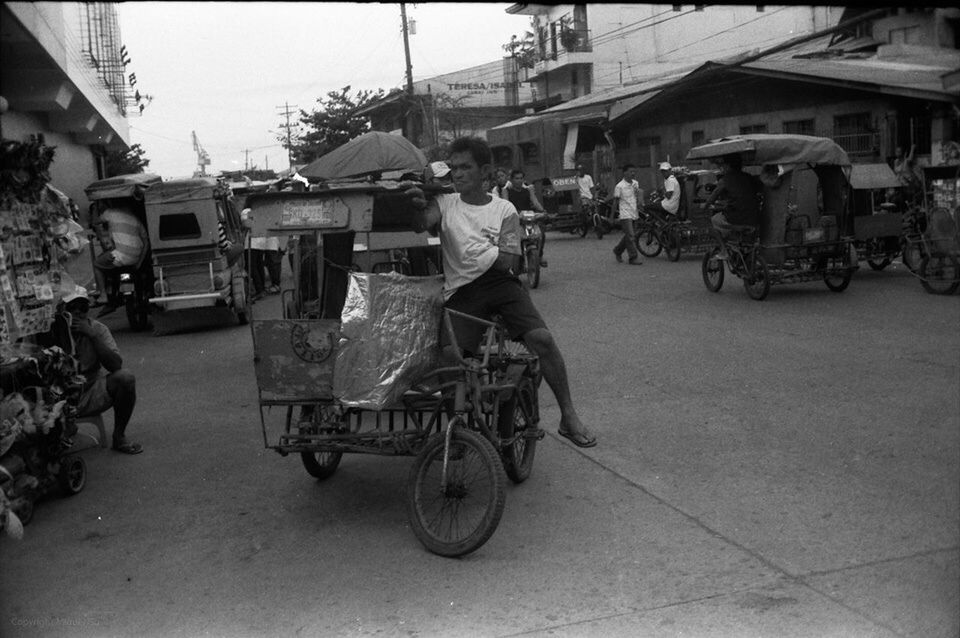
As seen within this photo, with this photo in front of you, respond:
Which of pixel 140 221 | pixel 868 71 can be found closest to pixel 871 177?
pixel 868 71

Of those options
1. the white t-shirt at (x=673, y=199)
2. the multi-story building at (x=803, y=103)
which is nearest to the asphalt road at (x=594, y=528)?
the multi-story building at (x=803, y=103)

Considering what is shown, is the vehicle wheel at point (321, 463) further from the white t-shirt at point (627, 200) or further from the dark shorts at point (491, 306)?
the white t-shirt at point (627, 200)

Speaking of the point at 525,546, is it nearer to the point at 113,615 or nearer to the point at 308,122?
the point at 113,615

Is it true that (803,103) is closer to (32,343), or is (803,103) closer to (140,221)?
(140,221)

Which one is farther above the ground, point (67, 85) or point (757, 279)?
point (67, 85)

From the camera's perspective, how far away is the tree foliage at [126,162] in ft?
97.4

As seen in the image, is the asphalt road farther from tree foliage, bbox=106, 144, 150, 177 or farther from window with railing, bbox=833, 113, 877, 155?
tree foliage, bbox=106, 144, 150, 177

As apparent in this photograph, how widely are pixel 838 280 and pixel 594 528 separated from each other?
981 centimetres

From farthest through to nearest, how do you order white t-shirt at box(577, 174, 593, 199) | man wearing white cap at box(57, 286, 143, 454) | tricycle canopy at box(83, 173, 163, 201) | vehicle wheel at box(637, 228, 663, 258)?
1. white t-shirt at box(577, 174, 593, 199)
2. vehicle wheel at box(637, 228, 663, 258)
3. tricycle canopy at box(83, 173, 163, 201)
4. man wearing white cap at box(57, 286, 143, 454)

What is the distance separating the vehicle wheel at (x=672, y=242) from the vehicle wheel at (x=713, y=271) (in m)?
4.61

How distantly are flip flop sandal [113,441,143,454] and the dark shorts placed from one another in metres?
2.88

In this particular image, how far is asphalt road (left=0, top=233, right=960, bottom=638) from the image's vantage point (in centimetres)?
418

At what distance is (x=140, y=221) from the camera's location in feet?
49.4

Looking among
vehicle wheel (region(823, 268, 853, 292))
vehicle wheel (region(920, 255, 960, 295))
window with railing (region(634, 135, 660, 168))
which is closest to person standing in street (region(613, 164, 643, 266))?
vehicle wheel (region(823, 268, 853, 292))
